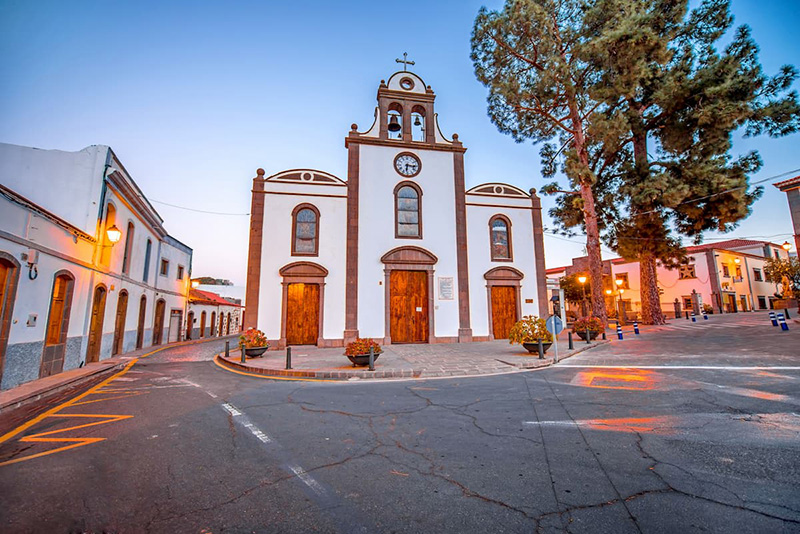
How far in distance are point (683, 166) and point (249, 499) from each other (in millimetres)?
24446

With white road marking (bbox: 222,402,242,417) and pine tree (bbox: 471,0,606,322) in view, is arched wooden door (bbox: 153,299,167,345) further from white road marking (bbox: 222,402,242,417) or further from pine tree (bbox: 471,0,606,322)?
pine tree (bbox: 471,0,606,322)

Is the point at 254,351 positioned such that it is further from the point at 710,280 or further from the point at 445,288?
the point at 710,280

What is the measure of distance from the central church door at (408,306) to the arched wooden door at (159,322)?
1469cm

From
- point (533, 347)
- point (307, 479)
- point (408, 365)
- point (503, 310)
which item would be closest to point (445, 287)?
point (503, 310)

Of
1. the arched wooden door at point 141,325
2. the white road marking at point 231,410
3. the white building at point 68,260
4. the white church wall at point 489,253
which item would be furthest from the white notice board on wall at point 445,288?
the arched wooden door at point 141,325

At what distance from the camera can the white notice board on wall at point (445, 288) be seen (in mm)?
17141

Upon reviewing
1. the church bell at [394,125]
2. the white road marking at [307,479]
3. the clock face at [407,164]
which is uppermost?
the church bell at [394,125]

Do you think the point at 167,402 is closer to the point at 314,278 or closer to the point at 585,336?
the point at 314,278

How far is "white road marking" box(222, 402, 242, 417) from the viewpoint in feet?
17.4

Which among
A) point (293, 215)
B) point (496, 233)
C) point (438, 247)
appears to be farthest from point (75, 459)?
point (496, 233)

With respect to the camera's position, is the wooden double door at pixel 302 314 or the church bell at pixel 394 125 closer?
the wooden double door at pixel 302 314

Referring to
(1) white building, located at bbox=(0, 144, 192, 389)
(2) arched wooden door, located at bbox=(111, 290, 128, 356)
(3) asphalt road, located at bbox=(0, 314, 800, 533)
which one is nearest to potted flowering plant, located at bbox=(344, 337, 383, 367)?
(3) asphalt road, located at bbox=(0, 314, 800, 533)

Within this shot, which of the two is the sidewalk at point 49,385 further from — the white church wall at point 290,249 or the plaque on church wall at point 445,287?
the plaque on church wall at point 445,287

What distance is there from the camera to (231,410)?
18.1 ft
